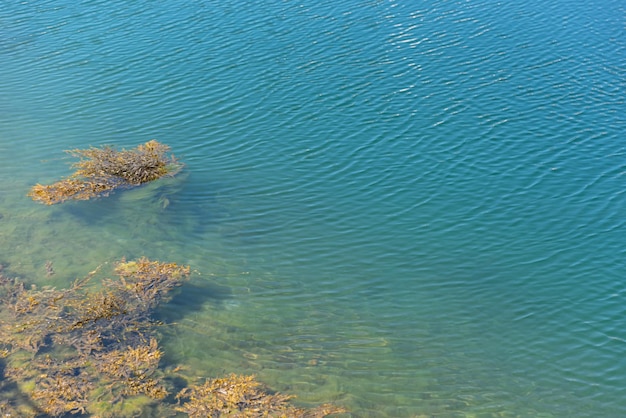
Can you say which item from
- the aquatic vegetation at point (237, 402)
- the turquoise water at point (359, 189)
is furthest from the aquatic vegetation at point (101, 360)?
the turquoise water at point (359, 189)

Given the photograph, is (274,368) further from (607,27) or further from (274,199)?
(607,27)

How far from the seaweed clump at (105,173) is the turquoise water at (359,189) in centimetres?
55

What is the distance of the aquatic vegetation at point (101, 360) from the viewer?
15.1 meters

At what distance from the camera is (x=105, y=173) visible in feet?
76.2

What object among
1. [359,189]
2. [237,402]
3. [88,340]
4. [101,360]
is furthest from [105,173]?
[237,402]

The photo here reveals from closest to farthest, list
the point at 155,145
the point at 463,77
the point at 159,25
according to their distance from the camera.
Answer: the point at 155,145, the point at 463,77, the point at 159,25

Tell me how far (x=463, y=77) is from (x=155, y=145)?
15477 millimetres

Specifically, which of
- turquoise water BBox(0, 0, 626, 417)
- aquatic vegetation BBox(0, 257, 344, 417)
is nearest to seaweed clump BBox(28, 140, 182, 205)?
turquoise water BBox(0, 0, 626, 417)

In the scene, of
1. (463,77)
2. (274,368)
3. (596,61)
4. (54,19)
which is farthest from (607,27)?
(54,19)

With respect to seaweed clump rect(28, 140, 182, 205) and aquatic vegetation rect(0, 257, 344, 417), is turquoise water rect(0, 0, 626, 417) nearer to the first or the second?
seaweed clump rect(28, 140, 182, 205)

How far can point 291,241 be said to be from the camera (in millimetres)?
20859

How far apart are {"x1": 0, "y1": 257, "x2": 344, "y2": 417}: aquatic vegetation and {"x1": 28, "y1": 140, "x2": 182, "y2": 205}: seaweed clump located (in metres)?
4.64

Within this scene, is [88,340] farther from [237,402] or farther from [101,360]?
[237,402]

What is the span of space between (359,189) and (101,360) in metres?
11.3
